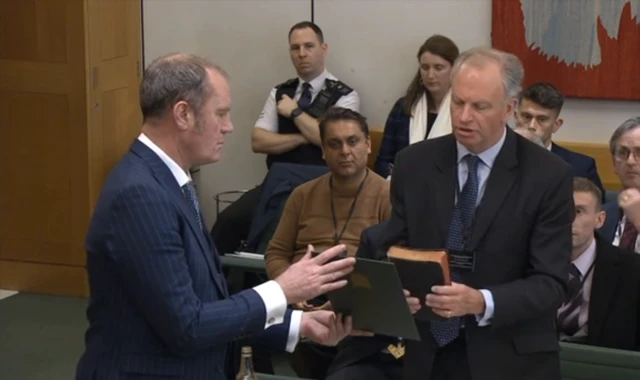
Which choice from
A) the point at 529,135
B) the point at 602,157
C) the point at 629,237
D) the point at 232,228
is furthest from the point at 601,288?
the point at 232,228

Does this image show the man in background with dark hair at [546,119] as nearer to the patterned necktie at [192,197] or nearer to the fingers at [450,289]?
the fingers at [450,289]

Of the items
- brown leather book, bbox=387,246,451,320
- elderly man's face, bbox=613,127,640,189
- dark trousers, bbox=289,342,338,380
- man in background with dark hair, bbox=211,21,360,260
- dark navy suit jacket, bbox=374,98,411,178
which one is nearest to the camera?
brown leather book, bbox=387,246,451,320

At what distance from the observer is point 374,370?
3283 millimetres

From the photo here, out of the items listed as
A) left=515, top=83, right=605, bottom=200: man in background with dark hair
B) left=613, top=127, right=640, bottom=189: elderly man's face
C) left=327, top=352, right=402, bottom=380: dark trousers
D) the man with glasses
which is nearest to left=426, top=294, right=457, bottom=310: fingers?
left=327, top=352, right=402, bottom=380: dark trousers

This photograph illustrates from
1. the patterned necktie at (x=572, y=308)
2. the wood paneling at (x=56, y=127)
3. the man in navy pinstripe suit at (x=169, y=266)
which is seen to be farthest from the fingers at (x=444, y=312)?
the wood paneling at (x=56, y=127)

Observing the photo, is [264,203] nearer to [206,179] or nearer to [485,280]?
[206,179]

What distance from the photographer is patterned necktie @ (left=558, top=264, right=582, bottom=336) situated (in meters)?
3.34

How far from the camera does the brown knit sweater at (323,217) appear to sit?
165 inches

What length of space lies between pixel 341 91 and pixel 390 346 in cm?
273

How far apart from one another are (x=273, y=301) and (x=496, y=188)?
641 mm

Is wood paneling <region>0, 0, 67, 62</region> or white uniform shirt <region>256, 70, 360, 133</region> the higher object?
wood paneling <region>0, 0, 67, 62</region>

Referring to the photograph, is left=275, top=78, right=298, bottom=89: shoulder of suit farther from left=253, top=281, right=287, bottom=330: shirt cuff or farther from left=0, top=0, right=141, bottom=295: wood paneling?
left=253, top=281, right=287, bottom=330: shirt cuff

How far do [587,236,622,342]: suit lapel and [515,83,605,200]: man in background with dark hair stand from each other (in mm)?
1410

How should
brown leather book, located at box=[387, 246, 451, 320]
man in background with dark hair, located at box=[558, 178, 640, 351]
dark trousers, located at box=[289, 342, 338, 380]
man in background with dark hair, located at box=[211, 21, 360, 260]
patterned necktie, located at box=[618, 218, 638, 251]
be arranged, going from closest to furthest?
brown leather book, located at box=[387, 246, 451, 320]
man in background with dark hair, located at box=[558, 178, 640, 351]
patterned necktie, located at box=[618, 218, 638, 251]
dark trousers, located at box=[289, 342, 338, 380]
man in background with dark hair, located at box=[211, 21, 360, 260]
